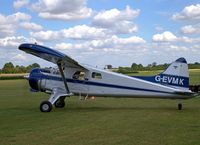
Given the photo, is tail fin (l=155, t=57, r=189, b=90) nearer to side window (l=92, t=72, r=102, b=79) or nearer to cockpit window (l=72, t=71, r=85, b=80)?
side window (l=92, t=72, r=102, b=79)

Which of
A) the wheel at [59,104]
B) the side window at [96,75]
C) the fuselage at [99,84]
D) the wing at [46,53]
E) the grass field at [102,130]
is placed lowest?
the grass field at [102,130]

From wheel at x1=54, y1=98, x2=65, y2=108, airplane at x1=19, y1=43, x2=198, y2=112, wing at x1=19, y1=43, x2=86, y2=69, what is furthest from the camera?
wheel at x1=54, y1=98, x2=65, y2=108

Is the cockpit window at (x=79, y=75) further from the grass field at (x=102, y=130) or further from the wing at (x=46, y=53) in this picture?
the grass field at (x=102, y=130)

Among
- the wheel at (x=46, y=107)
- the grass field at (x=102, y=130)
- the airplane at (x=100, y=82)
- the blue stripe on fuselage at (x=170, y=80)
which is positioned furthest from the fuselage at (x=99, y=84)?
the grass field at (x=102, y=130)

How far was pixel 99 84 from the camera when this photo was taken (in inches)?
655

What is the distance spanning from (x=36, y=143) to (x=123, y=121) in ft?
13.8

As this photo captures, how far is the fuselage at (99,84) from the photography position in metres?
16.0

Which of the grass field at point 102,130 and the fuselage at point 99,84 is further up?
the fuselage at point 99,84

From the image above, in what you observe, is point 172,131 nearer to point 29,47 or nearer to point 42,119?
point 42,119

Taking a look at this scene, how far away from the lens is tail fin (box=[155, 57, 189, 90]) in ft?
52.4

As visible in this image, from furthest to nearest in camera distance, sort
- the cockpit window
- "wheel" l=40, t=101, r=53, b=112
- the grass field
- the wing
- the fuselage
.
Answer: the cockpit window
the fuselage
"wheel" l=40, t=101, r=53, b=112
the wing
the grass field

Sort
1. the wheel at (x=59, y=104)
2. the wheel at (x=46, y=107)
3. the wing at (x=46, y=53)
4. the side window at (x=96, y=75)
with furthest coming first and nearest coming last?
the wheel at (x=59, y=104) → the side window at (x=96, y=75) → the wheel at (x=46, y=107) → the wing at (x=46, y=53)

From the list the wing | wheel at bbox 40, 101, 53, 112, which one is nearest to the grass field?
wheel at bbox 40, 101, 53, 112

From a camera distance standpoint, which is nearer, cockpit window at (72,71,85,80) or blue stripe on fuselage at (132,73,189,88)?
blue stripe on fuselage at (132,73,189,88)
